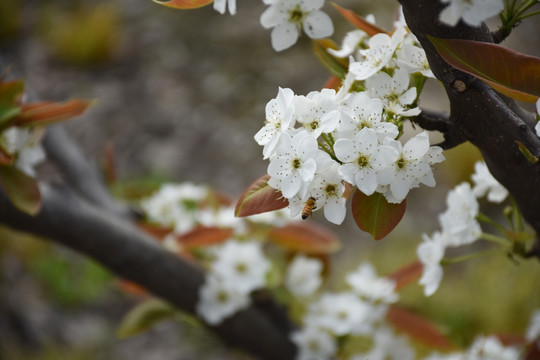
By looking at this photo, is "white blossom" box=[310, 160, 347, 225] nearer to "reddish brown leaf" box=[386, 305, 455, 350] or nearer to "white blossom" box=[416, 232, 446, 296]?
"white blossom" box=[416, 232, 446, 296]

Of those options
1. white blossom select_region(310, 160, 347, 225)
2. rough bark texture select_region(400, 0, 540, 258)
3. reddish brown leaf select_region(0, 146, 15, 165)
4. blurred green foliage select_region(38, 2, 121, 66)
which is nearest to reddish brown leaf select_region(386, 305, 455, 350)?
rough bark texture select_region(400, 0, 540, 258)

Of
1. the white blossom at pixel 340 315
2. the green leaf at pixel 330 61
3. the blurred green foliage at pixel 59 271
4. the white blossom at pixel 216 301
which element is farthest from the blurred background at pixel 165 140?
the green leaf at pixel 330 61

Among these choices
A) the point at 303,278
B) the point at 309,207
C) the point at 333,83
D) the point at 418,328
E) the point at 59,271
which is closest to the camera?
the point at 309,207

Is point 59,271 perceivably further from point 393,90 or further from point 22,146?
point 393,90

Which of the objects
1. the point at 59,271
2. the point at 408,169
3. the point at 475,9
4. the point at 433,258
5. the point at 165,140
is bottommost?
the point at 59,271

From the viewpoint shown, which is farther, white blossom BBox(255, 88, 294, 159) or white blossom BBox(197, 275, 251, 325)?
white blossom BBox(197, 275, 251, 325)

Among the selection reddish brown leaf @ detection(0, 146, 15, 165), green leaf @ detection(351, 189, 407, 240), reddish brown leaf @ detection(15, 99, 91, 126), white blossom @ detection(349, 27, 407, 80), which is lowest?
reddish brown leaf @ detection(0, 146, 15, 165)

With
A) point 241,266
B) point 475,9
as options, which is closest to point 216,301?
point 241,266
